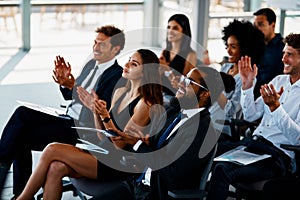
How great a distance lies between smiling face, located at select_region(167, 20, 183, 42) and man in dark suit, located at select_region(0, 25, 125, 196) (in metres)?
1.17

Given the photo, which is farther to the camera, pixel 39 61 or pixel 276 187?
pixel 39 61

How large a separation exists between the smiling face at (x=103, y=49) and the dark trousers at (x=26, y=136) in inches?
20.8

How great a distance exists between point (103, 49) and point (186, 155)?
4.76 feet

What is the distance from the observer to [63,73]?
13.4ft

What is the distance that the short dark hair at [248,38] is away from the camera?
14.7ft

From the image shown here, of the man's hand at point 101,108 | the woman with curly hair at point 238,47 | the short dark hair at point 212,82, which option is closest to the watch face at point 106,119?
the man's hand at point 101,108

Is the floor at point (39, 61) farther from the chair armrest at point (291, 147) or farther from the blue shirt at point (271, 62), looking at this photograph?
the blue shirt at point (271, 62)

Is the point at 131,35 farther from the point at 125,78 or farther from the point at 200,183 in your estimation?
the point at 200,183

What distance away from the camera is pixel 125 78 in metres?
3.74

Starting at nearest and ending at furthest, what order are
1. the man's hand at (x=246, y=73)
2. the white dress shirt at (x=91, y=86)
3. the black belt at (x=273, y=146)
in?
the black belt at (x=273, y=146) → the man's hand at (x=246, y=73) → the white dress shirt at (x=91, y=86)

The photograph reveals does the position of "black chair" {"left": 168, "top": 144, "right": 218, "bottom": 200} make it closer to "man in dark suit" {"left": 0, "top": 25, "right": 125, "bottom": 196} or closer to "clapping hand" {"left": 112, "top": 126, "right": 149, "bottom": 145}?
"clapping hand" {"left": 112, "top": 126, "right": 149, "bottom": 145}

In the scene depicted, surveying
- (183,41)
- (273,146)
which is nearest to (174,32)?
(183,41)

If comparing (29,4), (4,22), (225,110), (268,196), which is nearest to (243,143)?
(225,110)

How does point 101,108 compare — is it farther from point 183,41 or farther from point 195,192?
point 183,41
